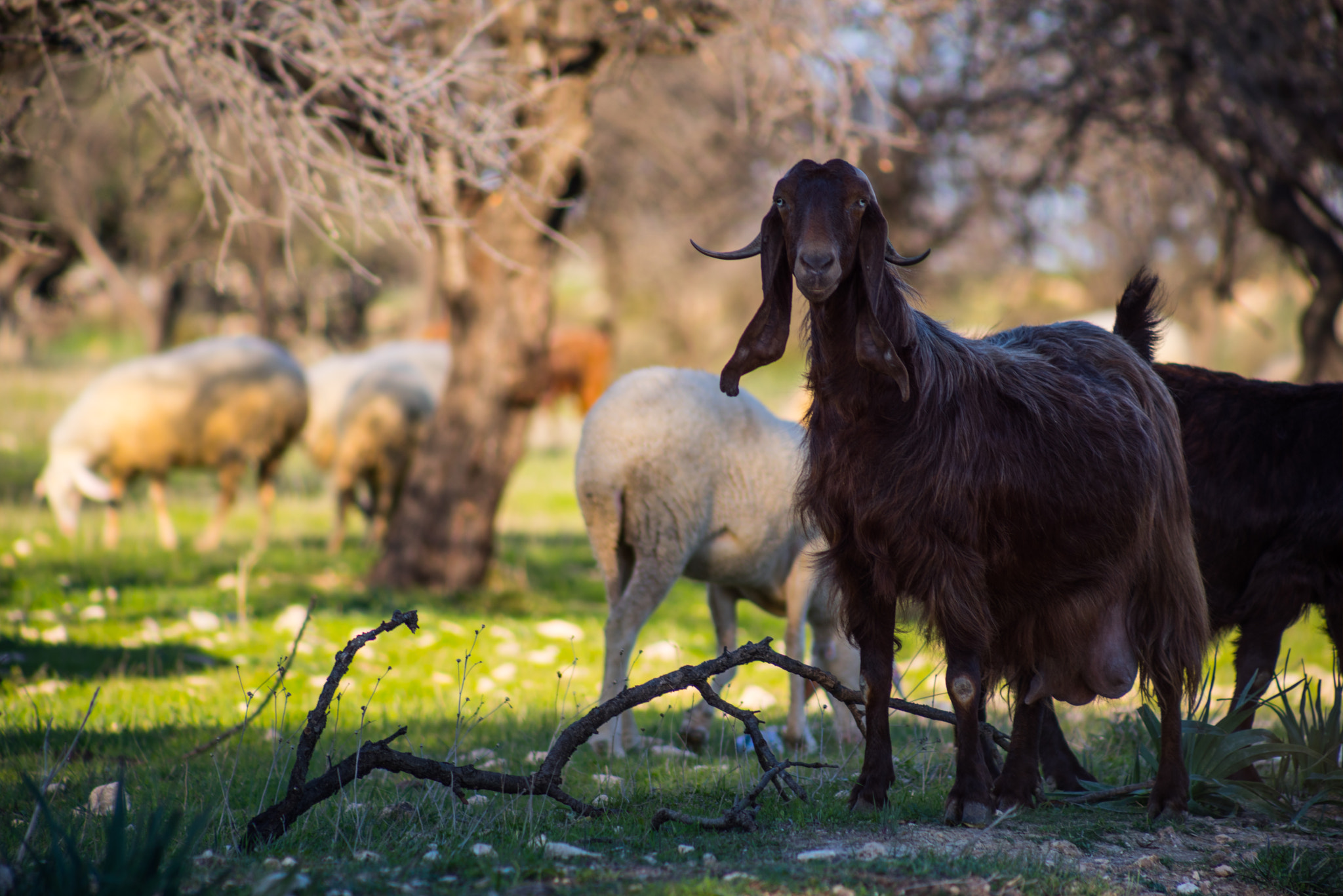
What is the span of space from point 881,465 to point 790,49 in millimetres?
6038

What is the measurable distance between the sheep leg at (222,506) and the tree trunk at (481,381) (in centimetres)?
285

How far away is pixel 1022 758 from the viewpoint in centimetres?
389

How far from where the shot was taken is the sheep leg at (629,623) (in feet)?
16.4

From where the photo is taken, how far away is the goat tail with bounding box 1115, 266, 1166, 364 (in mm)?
4578

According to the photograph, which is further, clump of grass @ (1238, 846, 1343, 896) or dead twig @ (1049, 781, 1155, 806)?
dead twig @ (1049, 781, 1155, 806)

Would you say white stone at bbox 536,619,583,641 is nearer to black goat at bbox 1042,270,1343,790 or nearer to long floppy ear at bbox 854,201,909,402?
black goat at bbox 1042,270,1343,790

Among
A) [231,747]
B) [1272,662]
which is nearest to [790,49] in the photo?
[1272,662]

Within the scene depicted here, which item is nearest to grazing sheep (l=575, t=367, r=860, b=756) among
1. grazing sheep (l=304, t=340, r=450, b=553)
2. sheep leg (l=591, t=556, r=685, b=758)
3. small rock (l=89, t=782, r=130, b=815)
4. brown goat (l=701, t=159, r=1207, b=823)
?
sheep leg (l=591, t=556, r=685, b=758)

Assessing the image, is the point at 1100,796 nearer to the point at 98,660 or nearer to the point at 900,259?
the point at 900,259

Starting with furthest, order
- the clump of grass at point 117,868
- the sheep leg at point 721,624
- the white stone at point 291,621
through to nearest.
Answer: the white stone at point 291,621 < the sheep leg at point 721,624 < the clump of grass at point 117,868

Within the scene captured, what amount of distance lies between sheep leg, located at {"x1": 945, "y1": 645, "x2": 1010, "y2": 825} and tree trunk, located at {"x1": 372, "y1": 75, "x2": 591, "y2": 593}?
19.5 ft

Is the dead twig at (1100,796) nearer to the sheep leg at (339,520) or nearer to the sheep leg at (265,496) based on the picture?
the sheep leg at (339,520)

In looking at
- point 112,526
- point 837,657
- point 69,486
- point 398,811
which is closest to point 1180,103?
point 837,657

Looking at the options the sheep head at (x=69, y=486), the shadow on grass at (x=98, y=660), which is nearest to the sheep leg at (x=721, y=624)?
the shadow on grass at (x=98, y=660)
